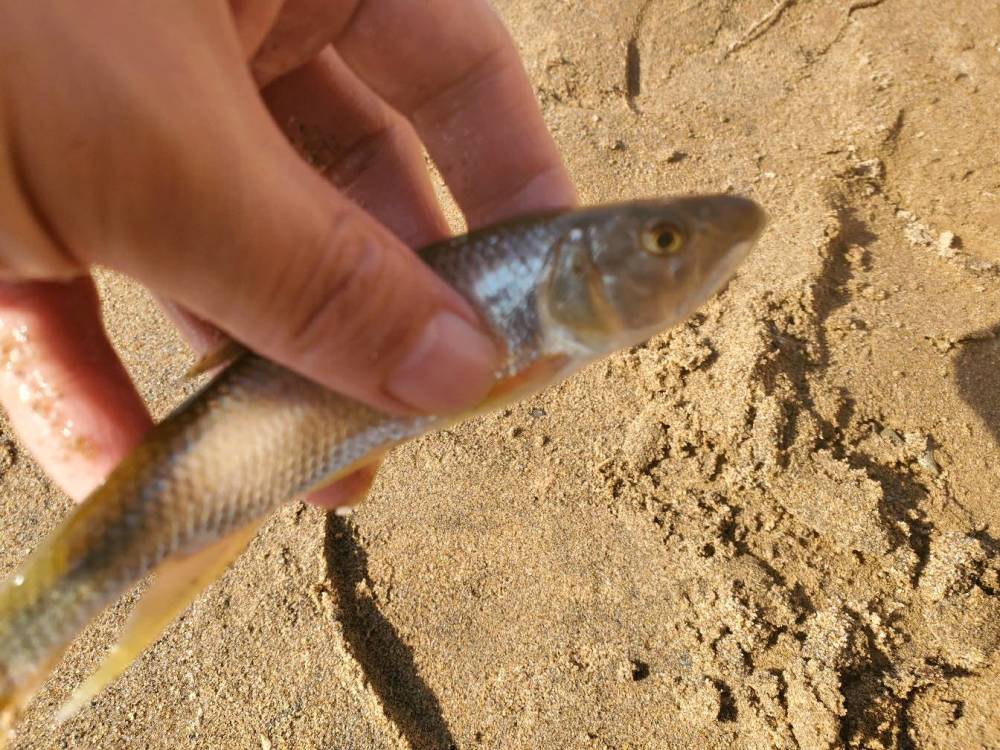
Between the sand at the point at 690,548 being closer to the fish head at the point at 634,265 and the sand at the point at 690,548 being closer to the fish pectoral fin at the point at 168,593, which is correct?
the fish pectoral fin at the point at 168,593

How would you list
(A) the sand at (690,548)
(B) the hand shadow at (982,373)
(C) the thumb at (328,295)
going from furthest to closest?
(B) the hand shadow at (982,373)
(A) the sand at (690,548)
(C) the thumb at (328,295)

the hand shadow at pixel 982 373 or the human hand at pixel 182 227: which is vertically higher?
the human hand at pixel 182 227

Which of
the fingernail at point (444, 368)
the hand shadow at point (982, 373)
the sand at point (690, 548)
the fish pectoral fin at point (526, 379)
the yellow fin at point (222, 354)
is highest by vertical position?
Result: the yellow fin at point (222, 354)

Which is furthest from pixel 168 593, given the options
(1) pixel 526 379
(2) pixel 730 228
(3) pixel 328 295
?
(2) pixel 730 228

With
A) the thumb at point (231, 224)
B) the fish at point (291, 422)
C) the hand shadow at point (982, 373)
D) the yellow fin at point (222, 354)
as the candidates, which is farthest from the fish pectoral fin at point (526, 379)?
the hand shadow at point (982, 373)

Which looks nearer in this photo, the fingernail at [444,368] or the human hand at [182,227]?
the human hand at [182,227]

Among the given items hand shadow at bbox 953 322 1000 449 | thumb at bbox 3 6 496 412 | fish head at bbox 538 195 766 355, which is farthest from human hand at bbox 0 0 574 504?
hand shadow at bbox 953 322 1000 449

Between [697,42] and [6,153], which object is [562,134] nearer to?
[697,42]

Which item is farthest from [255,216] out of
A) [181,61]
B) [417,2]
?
[417,2]
